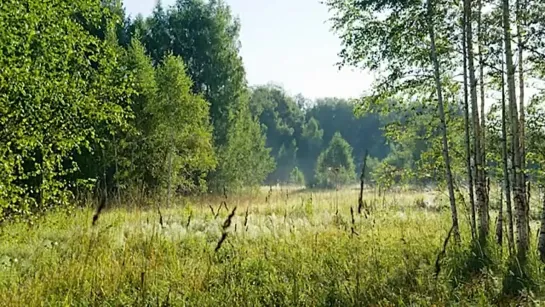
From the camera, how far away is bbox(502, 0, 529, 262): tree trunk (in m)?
4.21

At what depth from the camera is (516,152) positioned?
4418mm

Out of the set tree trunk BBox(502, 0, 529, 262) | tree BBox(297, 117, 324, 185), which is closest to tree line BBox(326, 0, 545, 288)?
tree trunk BBox(502, 0, 529, 262)

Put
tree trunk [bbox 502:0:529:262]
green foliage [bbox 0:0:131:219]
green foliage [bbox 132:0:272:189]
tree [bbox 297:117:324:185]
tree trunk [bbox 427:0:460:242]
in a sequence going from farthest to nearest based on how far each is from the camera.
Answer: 1. tree [bbox 297:117:324:185]
2. green foliage [bbox 132:0:272:189]
3. tree trunk [bbox 427:0:460:242]
4. green foliage [bbox 0:0:131:219]
5. tree trunk [bbox 502:0:529:262]

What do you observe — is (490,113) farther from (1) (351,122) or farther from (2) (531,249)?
(1) (351,122)

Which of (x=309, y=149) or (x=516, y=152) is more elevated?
(x=309, y=149)

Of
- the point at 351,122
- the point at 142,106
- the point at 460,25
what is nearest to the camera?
the point at 460,25

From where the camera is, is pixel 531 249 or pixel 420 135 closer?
pixel 531 249

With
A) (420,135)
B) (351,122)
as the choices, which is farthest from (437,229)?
(351,122)

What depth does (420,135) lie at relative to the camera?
6.41m

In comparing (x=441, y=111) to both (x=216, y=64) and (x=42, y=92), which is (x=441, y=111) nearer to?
(x=42, y=92)

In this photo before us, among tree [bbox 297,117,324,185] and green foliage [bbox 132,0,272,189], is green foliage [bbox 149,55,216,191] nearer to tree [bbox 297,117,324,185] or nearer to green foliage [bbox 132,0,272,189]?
green foliage [bbox 132,0,272,189]

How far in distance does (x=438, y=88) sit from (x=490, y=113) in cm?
67

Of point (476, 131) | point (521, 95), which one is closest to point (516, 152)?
point (521, 95)

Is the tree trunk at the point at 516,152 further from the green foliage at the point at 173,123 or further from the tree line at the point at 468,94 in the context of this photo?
the green foliage at the point at 173,123
